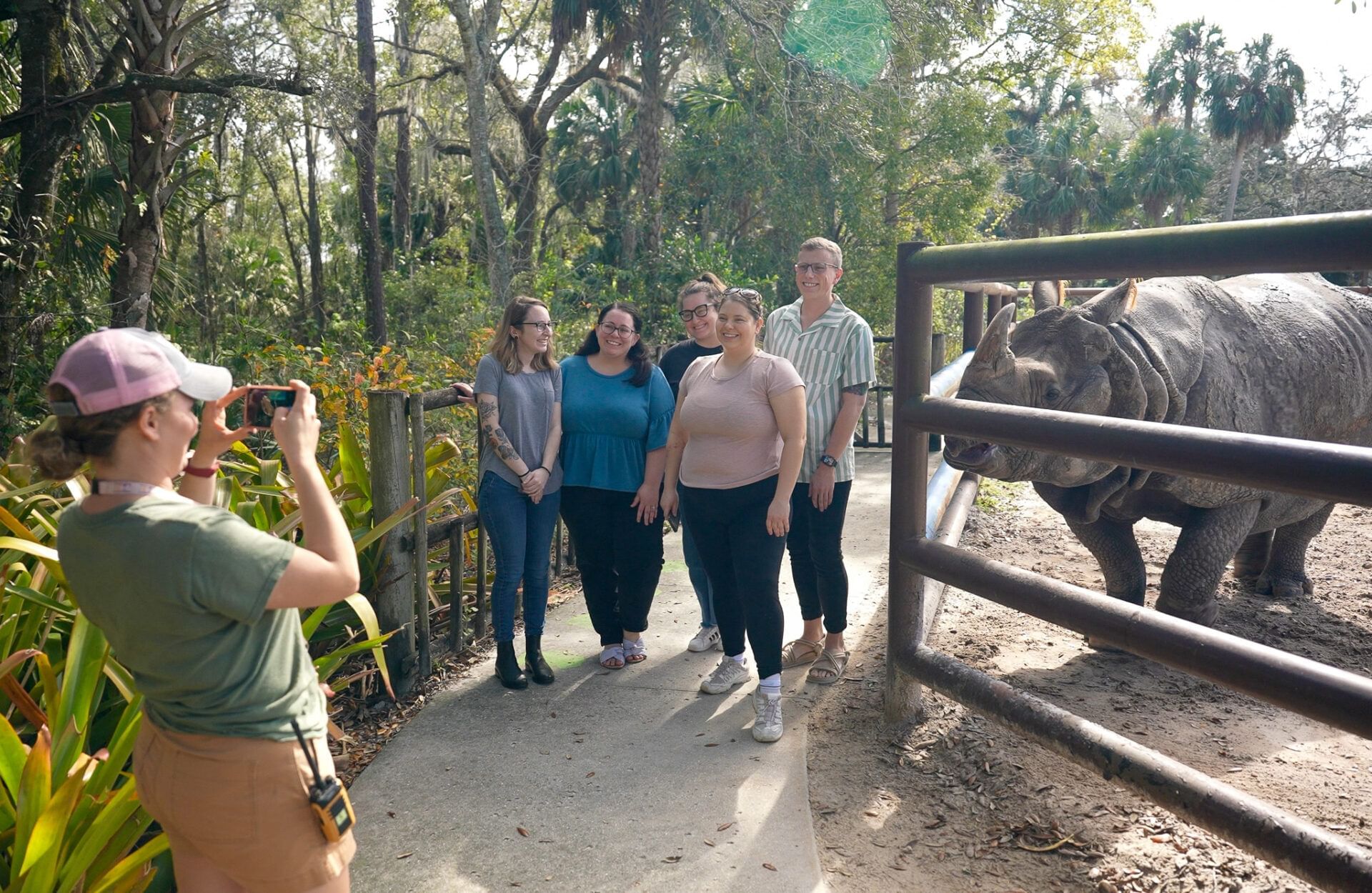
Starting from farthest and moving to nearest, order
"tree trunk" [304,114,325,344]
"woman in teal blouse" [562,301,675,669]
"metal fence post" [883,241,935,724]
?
"tree trunk" [304,114,325,344]
"woman in teal blouse" [562,301,675,669]
"metal fence post" [883,241,935,724]

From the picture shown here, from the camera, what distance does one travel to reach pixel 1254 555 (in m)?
5.50

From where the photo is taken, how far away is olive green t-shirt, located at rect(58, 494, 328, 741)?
168cm

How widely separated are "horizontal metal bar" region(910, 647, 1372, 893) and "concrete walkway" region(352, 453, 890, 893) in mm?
689

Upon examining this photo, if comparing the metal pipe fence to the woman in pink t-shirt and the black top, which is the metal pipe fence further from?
the black top

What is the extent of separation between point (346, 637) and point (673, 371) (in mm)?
1957

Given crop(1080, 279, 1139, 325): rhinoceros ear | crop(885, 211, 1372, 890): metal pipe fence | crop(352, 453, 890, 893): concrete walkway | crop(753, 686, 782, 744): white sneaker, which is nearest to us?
crop(885, 211, 1372, 890): metal pipe fence

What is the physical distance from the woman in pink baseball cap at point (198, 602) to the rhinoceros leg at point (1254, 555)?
511 cm

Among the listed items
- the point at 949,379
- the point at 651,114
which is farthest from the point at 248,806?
the point at 651,114

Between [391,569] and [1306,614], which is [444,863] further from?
[1306,614]

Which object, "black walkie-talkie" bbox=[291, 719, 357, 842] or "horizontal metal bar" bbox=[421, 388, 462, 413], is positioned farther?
"horizontal metal bar" bbox=[421, 388, 462, 413]

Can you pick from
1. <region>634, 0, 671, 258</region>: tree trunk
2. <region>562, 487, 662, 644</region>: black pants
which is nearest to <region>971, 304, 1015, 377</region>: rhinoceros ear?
<region>562, 487, 662, 644</region>: black pants

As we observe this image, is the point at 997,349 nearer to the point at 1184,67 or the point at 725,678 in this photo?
the point at 725,678

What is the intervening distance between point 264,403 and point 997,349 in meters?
2.47

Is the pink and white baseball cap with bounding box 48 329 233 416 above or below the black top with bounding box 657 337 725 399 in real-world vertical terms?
above
